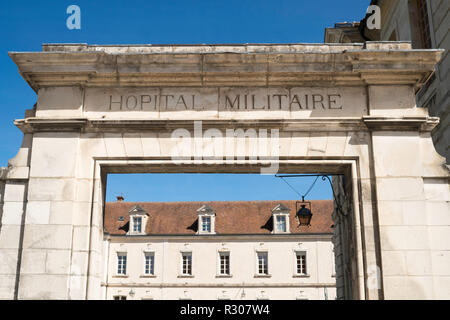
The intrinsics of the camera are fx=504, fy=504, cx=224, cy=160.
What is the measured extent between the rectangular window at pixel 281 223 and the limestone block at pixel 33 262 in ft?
103

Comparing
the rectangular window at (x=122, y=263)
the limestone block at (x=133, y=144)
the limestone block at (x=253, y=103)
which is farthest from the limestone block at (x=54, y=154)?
the rectangular window at (x=122, y=263)

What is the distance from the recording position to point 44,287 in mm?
6648

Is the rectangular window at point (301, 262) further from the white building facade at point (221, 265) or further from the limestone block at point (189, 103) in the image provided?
the limestone block at point (189, 103)

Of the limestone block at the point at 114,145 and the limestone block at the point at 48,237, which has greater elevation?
the limestone block at the point at 114,145

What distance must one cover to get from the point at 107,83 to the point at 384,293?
481 cm

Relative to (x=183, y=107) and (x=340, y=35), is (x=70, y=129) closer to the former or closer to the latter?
(x=183, y=107)

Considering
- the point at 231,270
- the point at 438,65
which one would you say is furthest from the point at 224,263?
the point at 438,65

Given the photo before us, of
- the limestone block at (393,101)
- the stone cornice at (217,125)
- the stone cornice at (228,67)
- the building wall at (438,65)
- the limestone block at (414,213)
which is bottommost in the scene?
the limestone block at (414,213)

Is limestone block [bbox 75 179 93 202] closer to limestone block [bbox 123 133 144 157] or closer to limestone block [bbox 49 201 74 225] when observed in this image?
limestone block [bbox 49 201 74 225]

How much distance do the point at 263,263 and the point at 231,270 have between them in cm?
237

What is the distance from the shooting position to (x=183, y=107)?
24.1 ft

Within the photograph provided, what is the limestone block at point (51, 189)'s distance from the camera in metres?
6.99

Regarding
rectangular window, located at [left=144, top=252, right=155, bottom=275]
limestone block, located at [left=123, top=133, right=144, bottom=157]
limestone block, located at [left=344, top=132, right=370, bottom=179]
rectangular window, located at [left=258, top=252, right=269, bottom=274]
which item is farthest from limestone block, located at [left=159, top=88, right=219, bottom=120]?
rectangular window, located at [left=144, top=252, right=155, bottom=275]
